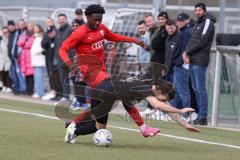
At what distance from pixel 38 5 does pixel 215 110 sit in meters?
9.29

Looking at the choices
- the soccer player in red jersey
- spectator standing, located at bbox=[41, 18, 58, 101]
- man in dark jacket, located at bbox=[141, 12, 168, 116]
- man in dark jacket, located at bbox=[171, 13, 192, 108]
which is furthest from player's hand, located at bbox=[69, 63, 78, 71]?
spectator standing, located at bbox=[41, 18, 58, 101]

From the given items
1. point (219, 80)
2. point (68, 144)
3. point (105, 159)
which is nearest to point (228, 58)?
point (219, 80)

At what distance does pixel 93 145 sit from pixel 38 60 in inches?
426

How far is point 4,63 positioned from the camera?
80.1 ft

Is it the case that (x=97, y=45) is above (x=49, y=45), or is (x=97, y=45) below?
above

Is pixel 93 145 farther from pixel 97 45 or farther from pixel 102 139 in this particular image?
pixel 97 45

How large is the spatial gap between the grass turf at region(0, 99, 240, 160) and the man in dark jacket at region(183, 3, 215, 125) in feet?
3.81

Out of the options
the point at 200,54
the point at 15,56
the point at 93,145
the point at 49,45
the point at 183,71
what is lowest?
the point at 15,56

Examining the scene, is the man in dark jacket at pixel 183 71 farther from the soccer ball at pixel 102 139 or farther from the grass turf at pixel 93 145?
the soccer ball at pixel 102 139

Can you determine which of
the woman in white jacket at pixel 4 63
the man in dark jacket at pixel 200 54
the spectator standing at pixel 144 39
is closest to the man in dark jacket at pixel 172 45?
the man in dark jacket at pixel 200 54

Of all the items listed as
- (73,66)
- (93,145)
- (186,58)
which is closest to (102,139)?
(93,145)

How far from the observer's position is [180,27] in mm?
17391

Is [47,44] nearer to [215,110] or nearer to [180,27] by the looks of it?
[180,27]

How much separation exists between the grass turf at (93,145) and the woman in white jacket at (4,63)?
347 inches
